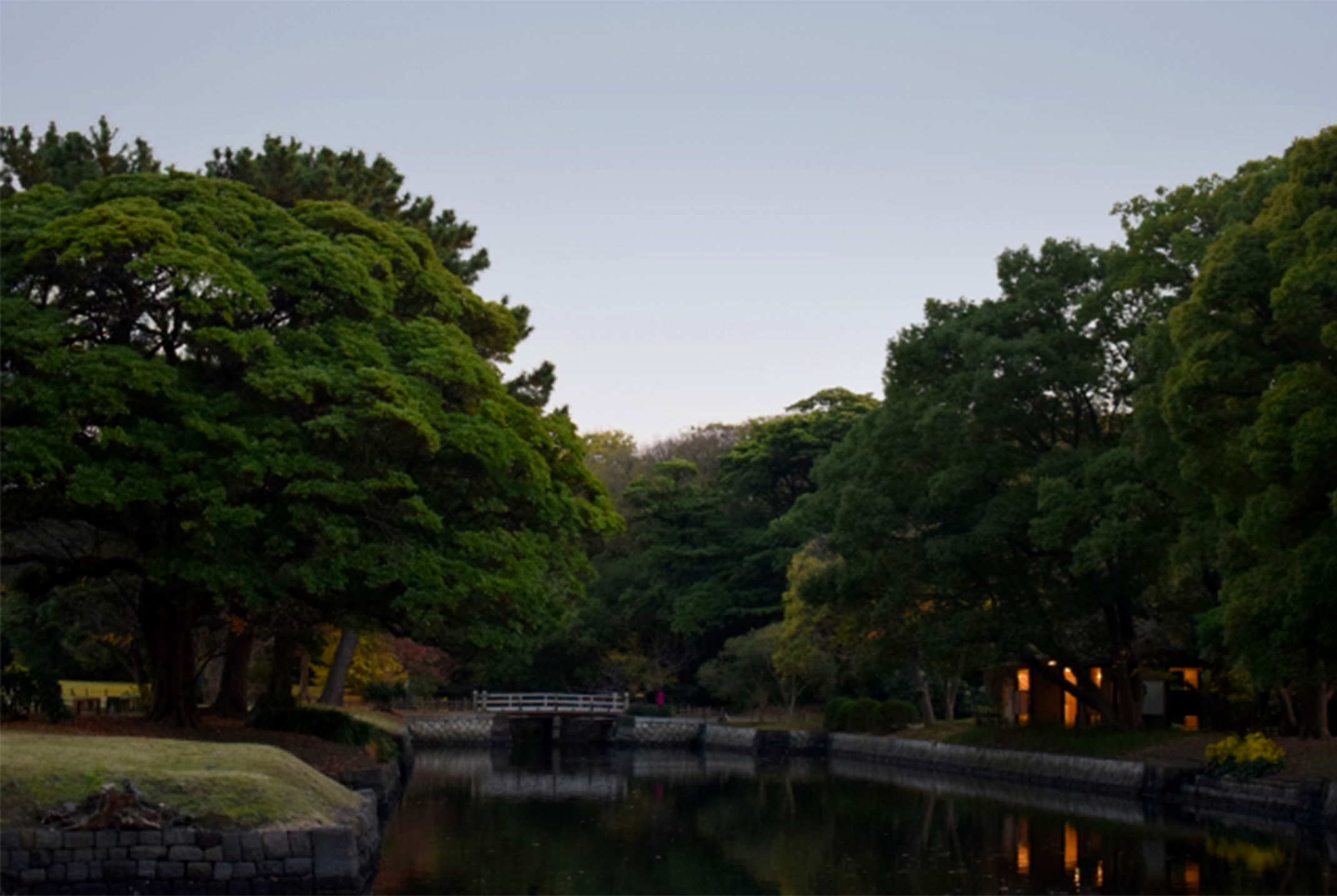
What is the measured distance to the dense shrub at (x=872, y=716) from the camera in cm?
4853

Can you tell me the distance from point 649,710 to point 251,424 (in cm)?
3952

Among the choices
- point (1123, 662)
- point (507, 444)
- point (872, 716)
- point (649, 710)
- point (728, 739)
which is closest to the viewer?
point (507, 444)

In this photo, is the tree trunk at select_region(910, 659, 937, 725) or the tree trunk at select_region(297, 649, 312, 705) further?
the tree trunk at select_region(297, 649, 312, 705)

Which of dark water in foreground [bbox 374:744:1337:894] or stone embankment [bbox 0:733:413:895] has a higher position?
stone embankment [bbox 0:733:413:895]

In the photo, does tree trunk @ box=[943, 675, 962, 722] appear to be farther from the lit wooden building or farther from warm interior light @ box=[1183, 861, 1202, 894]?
warm interior light @ box=[1183, 861, 1202, 894]

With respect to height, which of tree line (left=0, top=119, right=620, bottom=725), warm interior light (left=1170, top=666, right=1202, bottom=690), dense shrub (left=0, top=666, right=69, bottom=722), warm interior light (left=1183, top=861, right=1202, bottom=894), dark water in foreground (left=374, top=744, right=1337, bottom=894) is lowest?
dark water in foreground (left=374, top=744, right=1337, bottom=894)

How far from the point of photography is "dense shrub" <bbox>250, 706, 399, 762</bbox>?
27906mm

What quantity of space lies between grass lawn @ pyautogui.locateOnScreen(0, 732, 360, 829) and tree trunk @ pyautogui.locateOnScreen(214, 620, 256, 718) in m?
13.6

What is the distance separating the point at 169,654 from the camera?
26.9 m

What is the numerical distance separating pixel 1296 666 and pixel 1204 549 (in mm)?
5597

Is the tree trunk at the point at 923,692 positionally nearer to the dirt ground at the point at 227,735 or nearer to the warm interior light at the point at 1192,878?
the dirt ground at the point at 227,735

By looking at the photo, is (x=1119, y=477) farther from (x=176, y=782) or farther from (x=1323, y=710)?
(x=176, y=782)

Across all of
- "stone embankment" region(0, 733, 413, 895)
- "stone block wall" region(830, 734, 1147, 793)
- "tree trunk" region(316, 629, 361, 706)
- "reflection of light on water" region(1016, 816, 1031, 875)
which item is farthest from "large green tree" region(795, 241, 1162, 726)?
"stone embankment" region(0, 733, 413, 895)

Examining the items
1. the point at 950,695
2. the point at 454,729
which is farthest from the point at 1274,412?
the point at 454,729
